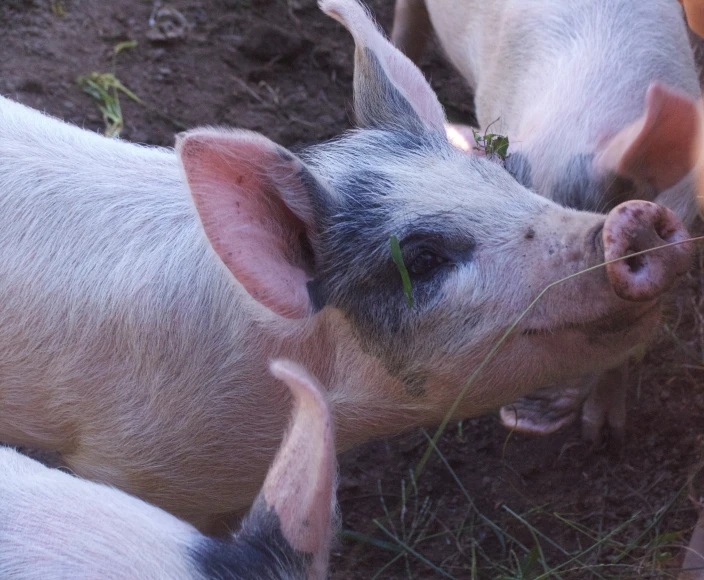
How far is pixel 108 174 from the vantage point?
275cm

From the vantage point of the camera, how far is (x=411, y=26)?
5.04 meters

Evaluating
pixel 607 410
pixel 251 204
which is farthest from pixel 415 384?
pixel 607 410

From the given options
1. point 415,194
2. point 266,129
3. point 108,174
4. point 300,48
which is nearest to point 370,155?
point 415,194

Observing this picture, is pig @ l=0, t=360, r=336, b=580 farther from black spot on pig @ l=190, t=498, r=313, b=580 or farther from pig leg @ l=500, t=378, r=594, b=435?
pig leg @ l=500, t=378, r=594, b=435

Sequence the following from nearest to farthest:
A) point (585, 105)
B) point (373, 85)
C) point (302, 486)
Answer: point (302, 486) < point (373, 85) < point (585, 105)

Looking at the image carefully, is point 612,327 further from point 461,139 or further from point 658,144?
point 461,139

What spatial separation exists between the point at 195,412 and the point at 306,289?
0.55 meters

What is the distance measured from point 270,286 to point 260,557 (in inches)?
31.8

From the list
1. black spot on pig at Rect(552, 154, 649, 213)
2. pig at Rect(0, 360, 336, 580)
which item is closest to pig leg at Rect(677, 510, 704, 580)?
black spot on pig at Rect(552, 154, 649, 213)

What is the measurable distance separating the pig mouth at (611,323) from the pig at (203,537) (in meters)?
0.87

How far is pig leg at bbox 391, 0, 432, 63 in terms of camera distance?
16.4 ft

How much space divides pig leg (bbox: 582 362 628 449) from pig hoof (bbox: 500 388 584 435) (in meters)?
0.06

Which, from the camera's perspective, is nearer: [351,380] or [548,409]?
[351,380]

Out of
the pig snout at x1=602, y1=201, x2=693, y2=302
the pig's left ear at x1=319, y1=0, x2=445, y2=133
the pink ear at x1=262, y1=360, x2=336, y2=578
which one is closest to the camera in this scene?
the pink ear at x1=262, y1=360, x2=336, y2=578
